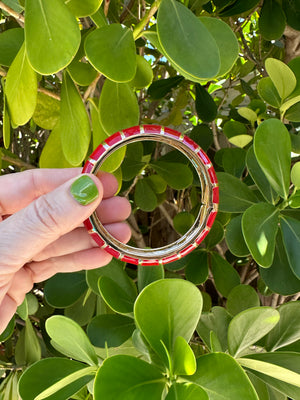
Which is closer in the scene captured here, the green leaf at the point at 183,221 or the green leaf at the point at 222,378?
the green leaf at the point at 222,378

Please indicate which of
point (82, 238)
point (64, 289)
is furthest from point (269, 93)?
point (64, 289)

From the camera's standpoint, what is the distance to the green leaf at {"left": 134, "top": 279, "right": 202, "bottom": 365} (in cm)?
44

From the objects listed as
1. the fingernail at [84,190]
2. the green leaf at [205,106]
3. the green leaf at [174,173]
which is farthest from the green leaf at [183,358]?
the green leaf at [205,106]

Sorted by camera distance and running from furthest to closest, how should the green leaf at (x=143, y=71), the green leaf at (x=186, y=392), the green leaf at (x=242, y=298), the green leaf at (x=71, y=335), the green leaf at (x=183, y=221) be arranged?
the green leaf at (x=183, y=221)
the green leaf at (x=242, y=298)
the green leaf at (x=143, y=71)
the green leaf at (x=71, y=335)
the green leaf at (x=186, y=392)

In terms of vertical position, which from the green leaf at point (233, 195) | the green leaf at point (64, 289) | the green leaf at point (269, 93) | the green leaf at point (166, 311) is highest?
the green leaf at point (269, 93)

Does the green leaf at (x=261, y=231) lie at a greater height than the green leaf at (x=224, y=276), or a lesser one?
greater

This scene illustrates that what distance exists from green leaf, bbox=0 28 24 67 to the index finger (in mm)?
185

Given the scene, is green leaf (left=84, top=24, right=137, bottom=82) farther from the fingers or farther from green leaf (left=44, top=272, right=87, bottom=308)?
green leaf (left=44, top=272, right=87, bottom=308)

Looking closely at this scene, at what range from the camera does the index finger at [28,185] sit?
2.32 ft

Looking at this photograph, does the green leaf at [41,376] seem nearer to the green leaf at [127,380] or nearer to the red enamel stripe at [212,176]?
the green leaf at [127,380]

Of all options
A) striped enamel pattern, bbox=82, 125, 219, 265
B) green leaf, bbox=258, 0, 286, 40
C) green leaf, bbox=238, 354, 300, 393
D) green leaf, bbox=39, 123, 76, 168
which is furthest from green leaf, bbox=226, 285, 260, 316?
green leaf, bbox=258, 0, 286, 40

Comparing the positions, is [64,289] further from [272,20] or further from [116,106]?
[272,20]

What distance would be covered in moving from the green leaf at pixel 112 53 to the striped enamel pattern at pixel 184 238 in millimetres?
126

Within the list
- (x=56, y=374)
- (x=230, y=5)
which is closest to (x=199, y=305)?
(x=56, y=374)
